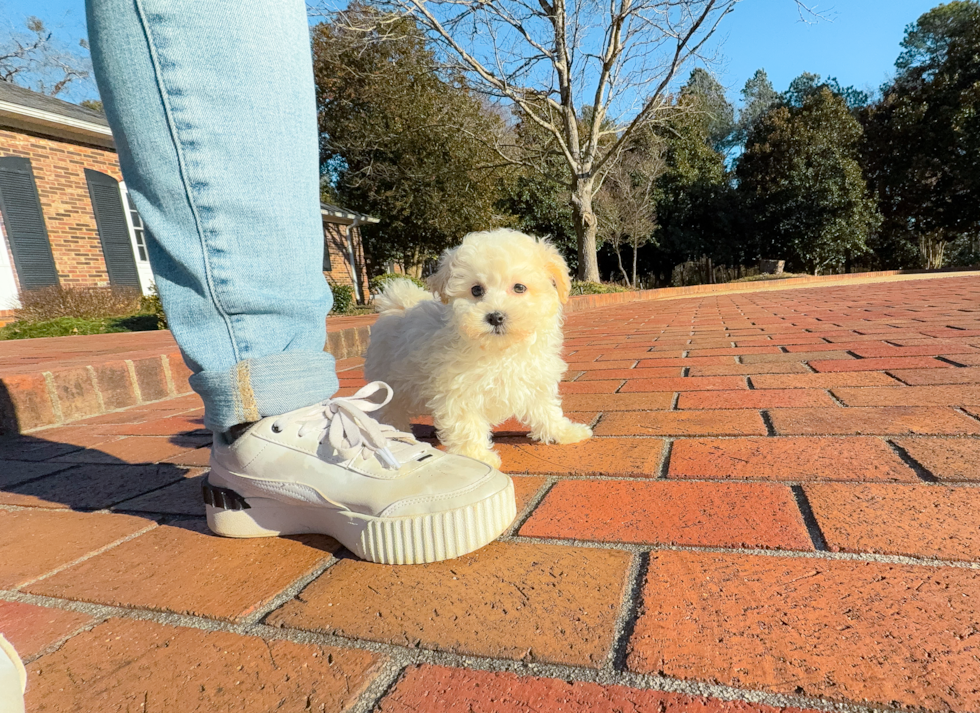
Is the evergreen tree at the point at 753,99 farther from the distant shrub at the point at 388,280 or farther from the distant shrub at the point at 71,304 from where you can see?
the distant shrub at the point at 71,304

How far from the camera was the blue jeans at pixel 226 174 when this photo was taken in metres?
1.11

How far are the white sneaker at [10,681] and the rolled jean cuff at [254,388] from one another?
1.96ft

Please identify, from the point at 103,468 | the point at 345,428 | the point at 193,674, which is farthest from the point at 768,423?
the point at 103,468

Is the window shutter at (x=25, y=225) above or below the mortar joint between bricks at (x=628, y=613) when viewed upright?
above

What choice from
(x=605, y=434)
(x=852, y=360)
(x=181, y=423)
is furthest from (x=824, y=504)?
(x=181, y=423)

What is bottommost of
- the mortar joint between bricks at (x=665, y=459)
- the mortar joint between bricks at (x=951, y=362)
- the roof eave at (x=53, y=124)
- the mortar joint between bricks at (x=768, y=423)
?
the mortar joint between bricks at (x=951, y=362)

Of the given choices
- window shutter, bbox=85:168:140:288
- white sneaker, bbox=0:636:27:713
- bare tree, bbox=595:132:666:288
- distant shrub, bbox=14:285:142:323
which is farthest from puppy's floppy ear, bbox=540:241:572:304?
bare tree, bbox=595:132:666:288

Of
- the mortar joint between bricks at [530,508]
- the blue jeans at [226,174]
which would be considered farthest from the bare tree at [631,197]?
the blue jeans at [226,174]

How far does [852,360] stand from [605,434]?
70.6 inches

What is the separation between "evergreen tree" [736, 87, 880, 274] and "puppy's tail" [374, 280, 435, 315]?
20636 millimetres

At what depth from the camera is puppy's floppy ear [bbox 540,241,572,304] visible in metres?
2.15

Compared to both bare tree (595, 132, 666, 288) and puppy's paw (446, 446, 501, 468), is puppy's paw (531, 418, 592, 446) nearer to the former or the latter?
puppy's paw (446, 446, 501, 468)

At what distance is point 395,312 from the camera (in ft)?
8.05

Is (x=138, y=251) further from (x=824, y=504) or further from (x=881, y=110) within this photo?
(x=881, y=110)
